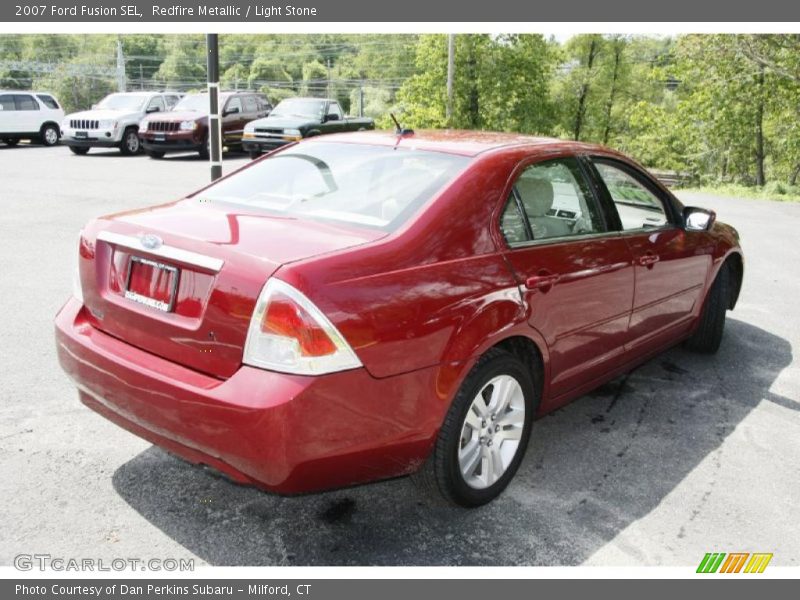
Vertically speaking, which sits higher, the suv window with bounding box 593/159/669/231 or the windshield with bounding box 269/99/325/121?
the windshield with bounding box 269/99/325/121

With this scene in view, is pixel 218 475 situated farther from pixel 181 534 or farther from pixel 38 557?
pixel 38 557

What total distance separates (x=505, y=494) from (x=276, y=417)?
1.43 metres

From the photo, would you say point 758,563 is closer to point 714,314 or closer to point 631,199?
point 631,199

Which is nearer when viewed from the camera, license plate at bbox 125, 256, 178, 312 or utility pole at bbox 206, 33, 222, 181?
license plate at bbox 125, 256, 178, 312

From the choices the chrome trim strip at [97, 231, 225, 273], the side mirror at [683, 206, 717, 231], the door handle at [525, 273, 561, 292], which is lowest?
the door handle at [525, 273, 561, 292]

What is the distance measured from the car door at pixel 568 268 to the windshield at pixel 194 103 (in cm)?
1905

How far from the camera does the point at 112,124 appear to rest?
21.1m

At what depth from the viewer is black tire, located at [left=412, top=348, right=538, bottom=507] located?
3084mm

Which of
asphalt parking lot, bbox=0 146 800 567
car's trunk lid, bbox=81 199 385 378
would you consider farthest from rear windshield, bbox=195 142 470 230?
asphalt parking lot, bbox=0 146 800 567

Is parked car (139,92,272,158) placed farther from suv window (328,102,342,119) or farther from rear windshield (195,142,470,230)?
rear windshield (195,142,470,230)

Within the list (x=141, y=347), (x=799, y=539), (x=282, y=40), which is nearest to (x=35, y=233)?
(x=141, y=347)

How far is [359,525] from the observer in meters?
3.20

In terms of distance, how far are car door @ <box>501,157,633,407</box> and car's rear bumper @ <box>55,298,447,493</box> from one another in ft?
2.88
